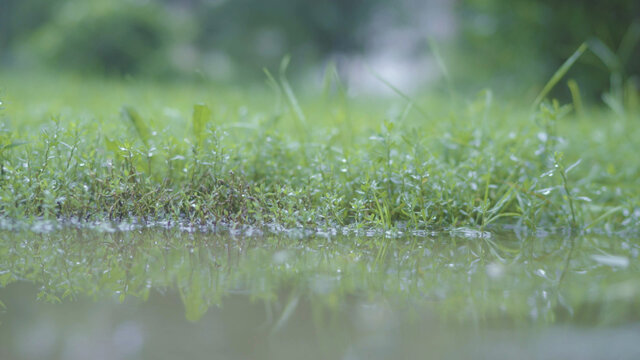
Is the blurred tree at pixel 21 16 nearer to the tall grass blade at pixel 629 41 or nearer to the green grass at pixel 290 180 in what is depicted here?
the green grass at pixel 290 180

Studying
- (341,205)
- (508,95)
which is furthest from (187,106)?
(508,95)

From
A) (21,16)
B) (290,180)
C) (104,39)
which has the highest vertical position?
(21,16)

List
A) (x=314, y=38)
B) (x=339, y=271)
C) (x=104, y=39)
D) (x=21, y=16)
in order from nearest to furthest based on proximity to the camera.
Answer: (x=339, y=271)
(x=104, y=39)
(x=314, y=38)
(x=21, y=16)

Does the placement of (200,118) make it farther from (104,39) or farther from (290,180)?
(104,39)

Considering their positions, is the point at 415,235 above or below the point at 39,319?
above

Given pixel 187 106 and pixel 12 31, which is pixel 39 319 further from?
pixel 12 31

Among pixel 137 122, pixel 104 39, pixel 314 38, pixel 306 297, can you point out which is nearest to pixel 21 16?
pixel 104 39

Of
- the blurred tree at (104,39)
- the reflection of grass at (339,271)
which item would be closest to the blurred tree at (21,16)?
the blurred tree at (104,39)

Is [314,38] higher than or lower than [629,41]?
higher
